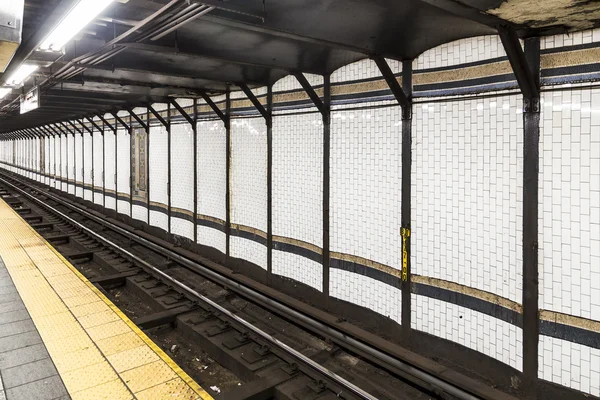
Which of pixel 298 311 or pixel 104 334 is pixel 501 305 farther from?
pixel 104 334

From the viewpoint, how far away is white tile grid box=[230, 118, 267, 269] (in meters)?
9.01

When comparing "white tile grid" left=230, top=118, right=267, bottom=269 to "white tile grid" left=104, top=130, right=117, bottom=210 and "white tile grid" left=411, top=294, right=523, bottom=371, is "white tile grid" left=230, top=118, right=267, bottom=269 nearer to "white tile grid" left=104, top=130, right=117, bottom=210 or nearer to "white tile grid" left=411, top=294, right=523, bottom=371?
Result: "white tile grid" left=411, top=294, right=523, bottom=371

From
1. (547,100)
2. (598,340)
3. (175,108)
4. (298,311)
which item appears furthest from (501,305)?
(175,108)

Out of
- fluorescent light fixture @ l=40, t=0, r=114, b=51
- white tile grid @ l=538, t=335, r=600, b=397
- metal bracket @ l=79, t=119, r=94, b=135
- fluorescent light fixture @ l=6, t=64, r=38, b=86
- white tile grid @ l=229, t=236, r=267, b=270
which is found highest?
metal bracket @ l=79, t=119, r=94, b=135

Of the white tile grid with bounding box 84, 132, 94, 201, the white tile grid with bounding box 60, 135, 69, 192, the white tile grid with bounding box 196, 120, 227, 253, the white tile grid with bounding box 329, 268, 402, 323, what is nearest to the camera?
the white tile grid with bounding box 329, 268, 402, 323

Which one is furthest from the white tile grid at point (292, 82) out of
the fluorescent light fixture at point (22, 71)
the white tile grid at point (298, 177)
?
the fluorescent light fixture at point (22, 71)

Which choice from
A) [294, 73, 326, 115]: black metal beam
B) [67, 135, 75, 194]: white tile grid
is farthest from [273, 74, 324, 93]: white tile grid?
[67, 135, 75, 194]: white tile grid

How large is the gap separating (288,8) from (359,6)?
26.8 inches

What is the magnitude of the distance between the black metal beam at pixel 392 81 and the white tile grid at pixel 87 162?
1682cm

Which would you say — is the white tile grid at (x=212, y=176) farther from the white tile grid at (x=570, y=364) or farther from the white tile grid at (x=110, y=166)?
the white tile grid at (x=570, y=364)

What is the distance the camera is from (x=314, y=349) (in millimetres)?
6328

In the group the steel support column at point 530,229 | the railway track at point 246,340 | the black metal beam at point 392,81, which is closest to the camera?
the steel support column at point 530,229

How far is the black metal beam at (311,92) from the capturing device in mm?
7016

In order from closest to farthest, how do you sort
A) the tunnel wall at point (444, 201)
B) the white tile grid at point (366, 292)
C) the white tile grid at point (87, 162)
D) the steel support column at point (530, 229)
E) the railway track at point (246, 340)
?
1. the tunnel wall at point (444, 201)
2. the steel support column at point (530, 229)
3. the railway track at point (246, 340)
4. the white tile grid at point (366, 292)
5. the white tile grid at point (87, 162)
